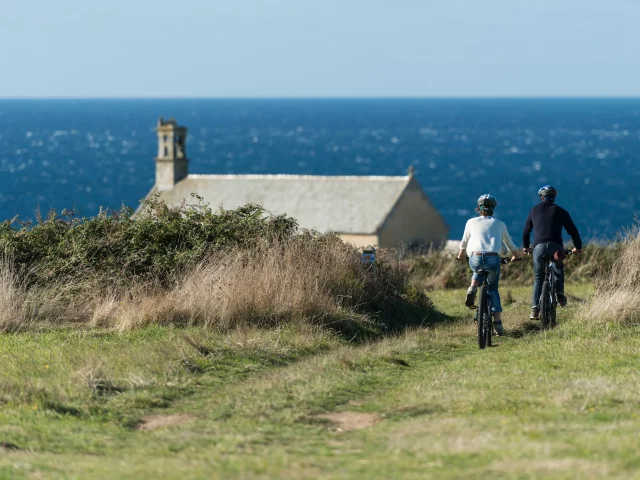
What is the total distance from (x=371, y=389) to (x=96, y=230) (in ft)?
25.9

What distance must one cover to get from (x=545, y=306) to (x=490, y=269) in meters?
1.68

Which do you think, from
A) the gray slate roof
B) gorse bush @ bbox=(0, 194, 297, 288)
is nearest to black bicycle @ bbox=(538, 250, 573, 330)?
gorse bush @ bbox=(0, 194, 297, 288)

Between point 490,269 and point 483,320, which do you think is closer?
point 483,320

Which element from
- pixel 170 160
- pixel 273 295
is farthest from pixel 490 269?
pixel 170 160

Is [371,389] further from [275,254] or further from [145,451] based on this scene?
[275,254]

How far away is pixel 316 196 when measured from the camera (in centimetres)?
5234

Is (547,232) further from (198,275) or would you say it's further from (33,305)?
(33,305)

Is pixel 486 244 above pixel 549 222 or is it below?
below

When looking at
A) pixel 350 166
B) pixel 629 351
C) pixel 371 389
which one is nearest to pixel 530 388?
pixel 371 389

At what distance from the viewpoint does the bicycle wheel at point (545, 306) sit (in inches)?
589

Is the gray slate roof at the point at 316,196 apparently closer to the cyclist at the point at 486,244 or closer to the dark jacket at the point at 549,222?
the dark jacket at the point at 549,222

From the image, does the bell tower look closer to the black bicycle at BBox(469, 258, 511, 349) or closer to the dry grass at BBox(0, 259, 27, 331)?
the dry grass at BBox(0, 259, 27, 331)

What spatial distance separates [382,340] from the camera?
14.5 metres

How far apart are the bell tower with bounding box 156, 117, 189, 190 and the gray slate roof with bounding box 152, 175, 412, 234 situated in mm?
1466
